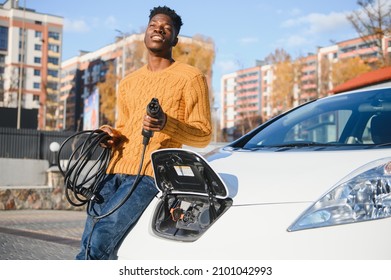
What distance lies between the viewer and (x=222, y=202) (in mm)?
1983

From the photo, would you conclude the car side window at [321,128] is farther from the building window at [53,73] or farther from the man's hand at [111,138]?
the building window at [53,73]

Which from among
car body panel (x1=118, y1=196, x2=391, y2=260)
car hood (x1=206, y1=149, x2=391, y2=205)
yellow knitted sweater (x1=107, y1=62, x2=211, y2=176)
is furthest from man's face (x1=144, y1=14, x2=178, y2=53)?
car body panel (x1=118, y1=196, x2=391, y2=260)

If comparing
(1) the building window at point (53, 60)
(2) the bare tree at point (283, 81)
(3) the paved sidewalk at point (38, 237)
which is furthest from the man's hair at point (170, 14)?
(1) the building window at point (53, 60)

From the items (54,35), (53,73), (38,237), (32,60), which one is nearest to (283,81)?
(38,237)

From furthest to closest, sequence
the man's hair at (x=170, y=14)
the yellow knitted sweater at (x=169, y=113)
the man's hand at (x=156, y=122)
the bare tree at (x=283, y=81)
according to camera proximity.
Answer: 1. the bare tree at (x=283, y=81)
2. the man's hair at (x=170, y=14)
3. the yellow knitted sweater at (x=169, y=113)
4. the man's hand at (x=156, y=122)

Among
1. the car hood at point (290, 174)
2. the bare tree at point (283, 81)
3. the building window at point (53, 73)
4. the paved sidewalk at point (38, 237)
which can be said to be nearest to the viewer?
the car hood at point (290, 174)

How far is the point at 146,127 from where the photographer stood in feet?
7.17

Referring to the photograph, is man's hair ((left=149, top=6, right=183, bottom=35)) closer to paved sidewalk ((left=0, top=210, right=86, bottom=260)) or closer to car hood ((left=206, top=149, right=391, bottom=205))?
car hood ((left=206, top=149, right=391, bottom=205))

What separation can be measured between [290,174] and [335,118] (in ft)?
5.15

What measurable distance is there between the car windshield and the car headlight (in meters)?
0.68

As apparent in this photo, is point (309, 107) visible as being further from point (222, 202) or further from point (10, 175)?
point (10, 175)

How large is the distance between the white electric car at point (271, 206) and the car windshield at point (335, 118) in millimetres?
231

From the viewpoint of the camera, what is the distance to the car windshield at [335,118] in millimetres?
2758

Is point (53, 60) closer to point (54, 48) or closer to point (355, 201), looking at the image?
point (54, 48)
